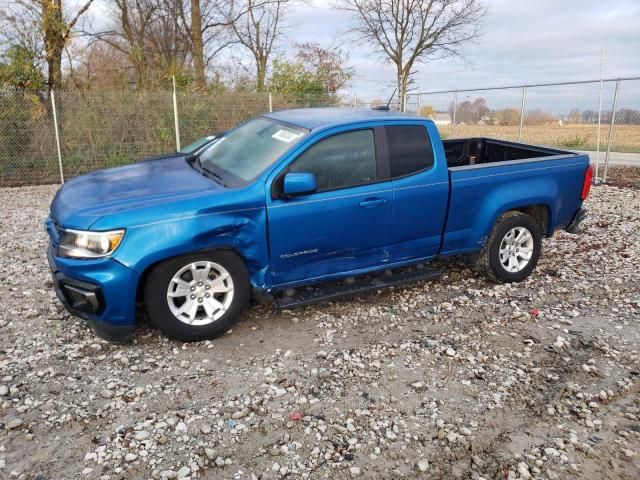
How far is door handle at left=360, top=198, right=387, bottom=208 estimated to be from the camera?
436 centimetres

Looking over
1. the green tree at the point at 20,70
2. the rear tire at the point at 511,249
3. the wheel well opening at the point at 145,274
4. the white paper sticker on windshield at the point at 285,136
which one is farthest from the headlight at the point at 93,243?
the green tree at the point at 20,70

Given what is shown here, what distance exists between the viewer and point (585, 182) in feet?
18.1

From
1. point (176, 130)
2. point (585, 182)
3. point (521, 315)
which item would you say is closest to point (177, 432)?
point (521, 315)

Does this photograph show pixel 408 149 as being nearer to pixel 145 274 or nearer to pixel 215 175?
pixel 215 175

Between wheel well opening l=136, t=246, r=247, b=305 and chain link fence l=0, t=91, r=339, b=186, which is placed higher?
chain link fence l=0, t=91, r=339, b=186

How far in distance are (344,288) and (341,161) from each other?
112 centimetres

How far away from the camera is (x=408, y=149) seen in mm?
4648

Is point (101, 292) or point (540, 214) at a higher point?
point (540, 214)

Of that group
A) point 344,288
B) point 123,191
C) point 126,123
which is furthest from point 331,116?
point 126,123

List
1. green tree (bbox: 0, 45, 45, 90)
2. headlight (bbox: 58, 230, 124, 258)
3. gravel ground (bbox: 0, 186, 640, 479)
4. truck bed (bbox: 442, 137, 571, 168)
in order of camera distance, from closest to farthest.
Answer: gravel ground (bbox: 0, 186, 640, 479)
headlight (bbox: 58, 230, 124, 258)
truck bed (bbox: 442, 137, 571, 168)
green tree (bbox: 0, 45, 45, 90)

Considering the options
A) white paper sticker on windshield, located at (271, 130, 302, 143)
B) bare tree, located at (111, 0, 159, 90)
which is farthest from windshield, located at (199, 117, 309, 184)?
bare tree, located at (111, 0, 159, 90)

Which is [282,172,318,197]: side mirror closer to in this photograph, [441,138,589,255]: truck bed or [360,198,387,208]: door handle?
[360,198,387,208]: door handle

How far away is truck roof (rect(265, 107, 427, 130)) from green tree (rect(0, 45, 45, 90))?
870 cm

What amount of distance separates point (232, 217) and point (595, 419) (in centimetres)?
283
